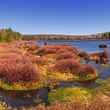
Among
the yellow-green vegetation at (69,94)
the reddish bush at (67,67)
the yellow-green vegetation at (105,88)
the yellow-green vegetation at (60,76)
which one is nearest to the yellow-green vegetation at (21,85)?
the yellow-green vegetation at (69,94)

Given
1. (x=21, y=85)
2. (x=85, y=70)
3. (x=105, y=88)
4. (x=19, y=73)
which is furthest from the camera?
(x=85, y=70)

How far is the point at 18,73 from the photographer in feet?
79.9

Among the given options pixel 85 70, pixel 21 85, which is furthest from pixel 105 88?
pixel 21 85

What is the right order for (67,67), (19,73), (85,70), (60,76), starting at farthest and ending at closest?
(67,67)
(85,70)
(60,76)
(19,73)

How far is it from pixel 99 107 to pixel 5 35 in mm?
92937

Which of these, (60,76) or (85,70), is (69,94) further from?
(85,70)

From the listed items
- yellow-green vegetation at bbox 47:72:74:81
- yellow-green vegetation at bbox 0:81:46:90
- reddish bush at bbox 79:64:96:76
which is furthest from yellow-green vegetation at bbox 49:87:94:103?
reddish bush at bbox 79:64:96:76

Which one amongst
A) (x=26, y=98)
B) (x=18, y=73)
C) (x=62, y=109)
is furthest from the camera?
(x=18, y=73)

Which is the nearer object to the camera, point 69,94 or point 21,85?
point 69,94

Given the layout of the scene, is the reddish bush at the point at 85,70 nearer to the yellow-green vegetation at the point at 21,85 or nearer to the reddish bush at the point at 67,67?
the reddish bush at the point at 67,67

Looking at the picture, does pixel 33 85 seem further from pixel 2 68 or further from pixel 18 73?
pixel 2 68

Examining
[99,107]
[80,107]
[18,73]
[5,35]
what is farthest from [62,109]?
[5,35]

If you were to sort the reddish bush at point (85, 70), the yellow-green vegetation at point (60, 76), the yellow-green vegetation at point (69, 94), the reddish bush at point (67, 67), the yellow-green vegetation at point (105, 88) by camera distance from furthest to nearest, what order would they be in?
1. the reddish bush at point (67, 67)
2. the reddish bush at point (85, 70)
3. the yellow-green vegetation at point (60, 76)
4. the yellow-green vegetation at point (105, 88)
5. the yellow-green vegetation at point (69, 94)

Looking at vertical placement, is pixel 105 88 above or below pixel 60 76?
below
